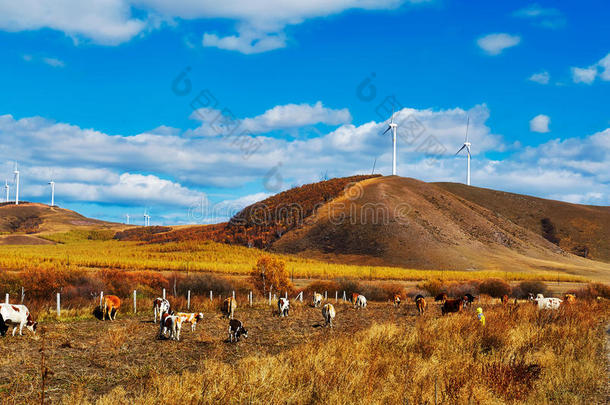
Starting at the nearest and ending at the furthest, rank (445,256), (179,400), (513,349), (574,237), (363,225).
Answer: (179,400) → (513,349) → (445,256) → (363,225) → (574,237)

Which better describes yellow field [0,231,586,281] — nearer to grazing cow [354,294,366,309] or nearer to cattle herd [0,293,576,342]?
cattle herd [0,293,576,342]

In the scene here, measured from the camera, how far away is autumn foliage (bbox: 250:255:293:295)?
46.5m

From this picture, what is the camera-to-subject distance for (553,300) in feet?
88.2

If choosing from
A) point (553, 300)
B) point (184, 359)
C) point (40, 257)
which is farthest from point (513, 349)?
point (40, 257)

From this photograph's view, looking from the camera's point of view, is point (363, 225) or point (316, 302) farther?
point (363, 225)

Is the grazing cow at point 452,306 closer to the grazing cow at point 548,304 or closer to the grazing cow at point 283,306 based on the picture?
the grazing cow at point 548,304

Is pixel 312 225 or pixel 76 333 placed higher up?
pixel 312 225

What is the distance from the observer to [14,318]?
17875mm

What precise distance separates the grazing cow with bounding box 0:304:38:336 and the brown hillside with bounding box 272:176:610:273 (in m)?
86.4

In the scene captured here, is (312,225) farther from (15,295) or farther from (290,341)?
(290,341)

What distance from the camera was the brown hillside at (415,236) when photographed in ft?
345

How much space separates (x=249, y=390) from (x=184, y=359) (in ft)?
20.1

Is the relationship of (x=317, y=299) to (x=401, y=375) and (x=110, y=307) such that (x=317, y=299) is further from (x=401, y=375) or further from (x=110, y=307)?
(x=401, y=375)

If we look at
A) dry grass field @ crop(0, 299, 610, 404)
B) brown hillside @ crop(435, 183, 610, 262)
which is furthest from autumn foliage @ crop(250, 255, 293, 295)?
brown hillside @ crop(435, 183, 610, 262)
